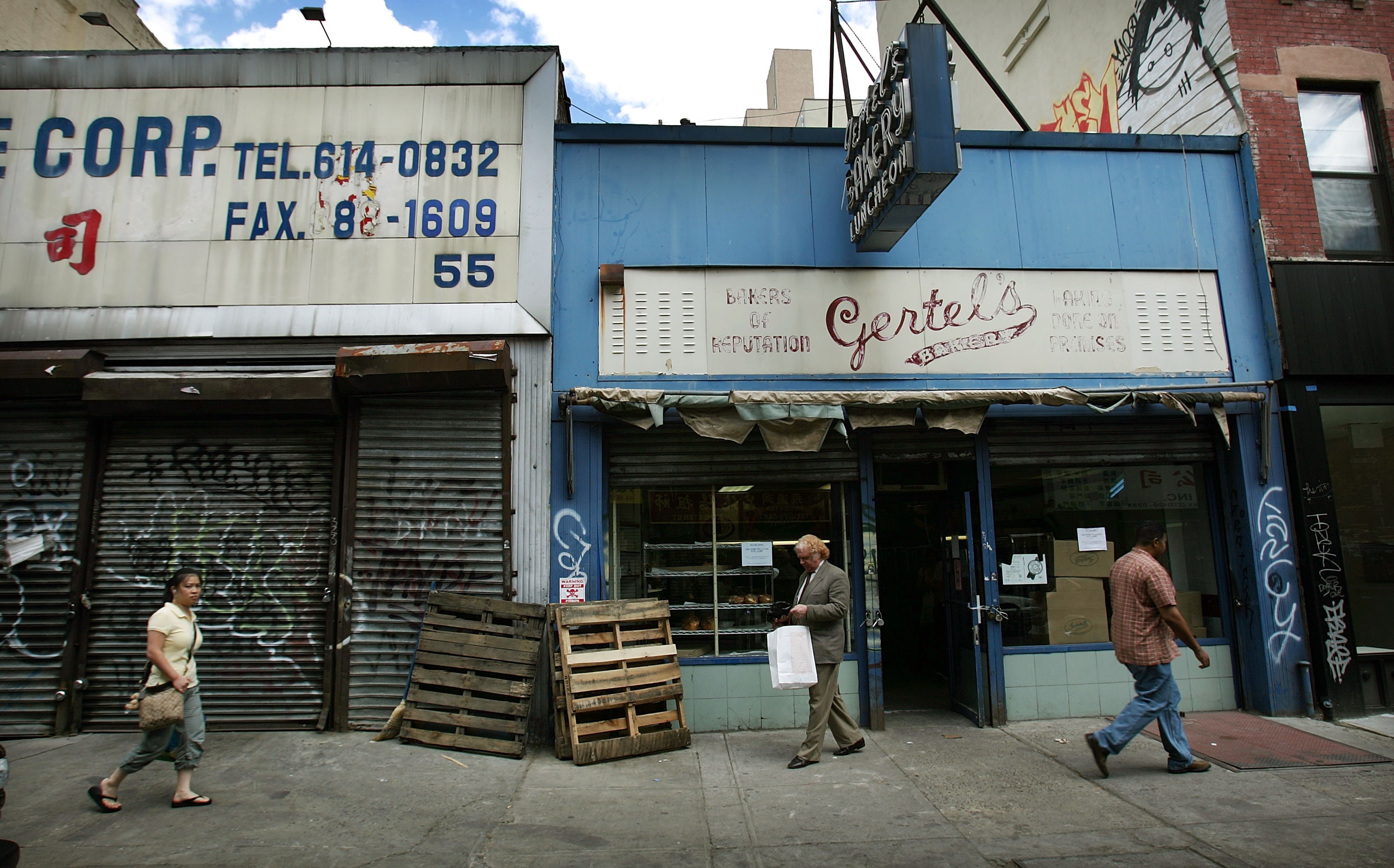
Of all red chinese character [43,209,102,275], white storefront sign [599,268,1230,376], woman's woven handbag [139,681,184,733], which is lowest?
woman's woven handbag [139,681,184,733]

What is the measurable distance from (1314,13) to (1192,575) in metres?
6.20

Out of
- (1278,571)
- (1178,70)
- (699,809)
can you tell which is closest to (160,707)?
(699,809)

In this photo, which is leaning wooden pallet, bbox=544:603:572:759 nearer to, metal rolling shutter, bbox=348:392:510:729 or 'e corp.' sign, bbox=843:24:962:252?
metal rolling shutter, bbox=348:392:510:729

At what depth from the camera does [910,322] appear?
7.36 metres

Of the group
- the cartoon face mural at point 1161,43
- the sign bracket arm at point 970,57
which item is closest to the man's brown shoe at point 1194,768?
the sign bracket arm at point 970,57

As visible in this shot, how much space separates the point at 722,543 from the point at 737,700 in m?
1.48

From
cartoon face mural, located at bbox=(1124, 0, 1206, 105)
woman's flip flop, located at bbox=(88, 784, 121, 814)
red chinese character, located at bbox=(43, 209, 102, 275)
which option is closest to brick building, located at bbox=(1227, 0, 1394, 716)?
cartoon face mural, located at bbox=(1124, 0, 1206, 105)

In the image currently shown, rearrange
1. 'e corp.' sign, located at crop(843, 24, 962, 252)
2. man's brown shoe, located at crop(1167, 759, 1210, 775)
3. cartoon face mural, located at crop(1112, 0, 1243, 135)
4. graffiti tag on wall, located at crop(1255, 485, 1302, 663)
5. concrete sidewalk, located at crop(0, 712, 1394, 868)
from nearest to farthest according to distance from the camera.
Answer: concrete sidewalk, located at crop(0, 712, 1394, 868)
man's brown shoe, located at crop(1167, 759, 1210, 775)
'e corp.' sign, located at crop(843, 24, 962, 252)
graffiti tag on wall, located at crop(1255, 485, 1302, 663)
cartoon face mural, located at crop(1112, 0, 1243, 135)

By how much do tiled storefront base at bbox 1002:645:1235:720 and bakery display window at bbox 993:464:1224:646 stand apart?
0.19m

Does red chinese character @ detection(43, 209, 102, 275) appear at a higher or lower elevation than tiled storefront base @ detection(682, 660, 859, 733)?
higher

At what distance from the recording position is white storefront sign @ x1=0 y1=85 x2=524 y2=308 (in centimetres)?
720

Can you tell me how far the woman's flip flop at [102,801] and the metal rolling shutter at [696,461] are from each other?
424 centimetres

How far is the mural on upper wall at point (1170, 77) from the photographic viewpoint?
7.97 metres

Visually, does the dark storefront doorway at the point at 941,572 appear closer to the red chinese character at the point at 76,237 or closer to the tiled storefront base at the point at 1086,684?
the tiled storefront base at the point at 1086,684
